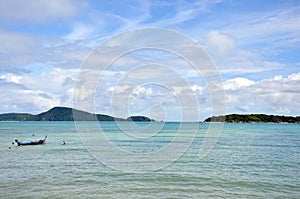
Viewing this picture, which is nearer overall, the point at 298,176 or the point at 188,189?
the point at 188,189

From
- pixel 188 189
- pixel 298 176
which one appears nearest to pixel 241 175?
pixel 298 176

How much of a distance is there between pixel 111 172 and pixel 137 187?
22.0 ft

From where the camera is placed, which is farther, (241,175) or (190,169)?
(190,169)

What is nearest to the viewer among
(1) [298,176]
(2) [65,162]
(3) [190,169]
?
(1) [298,176]

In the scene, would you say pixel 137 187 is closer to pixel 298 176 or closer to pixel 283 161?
pixel 298 176

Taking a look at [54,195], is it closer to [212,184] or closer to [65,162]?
[212,184]

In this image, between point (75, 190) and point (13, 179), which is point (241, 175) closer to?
point (75, 190)

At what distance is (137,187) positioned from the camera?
84.6 feet

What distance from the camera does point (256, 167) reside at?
35438 millimetres

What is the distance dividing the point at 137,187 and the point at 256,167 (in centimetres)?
1545

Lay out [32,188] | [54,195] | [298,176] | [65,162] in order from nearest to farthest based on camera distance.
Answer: [54,195], [32,188], [298,176], [65,162]

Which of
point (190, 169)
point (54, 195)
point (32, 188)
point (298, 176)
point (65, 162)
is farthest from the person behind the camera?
point (65, 162)

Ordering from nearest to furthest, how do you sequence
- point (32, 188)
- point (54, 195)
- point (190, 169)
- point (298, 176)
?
point (54, 195), point (32, 188), point (298, 176), point (190, 169)

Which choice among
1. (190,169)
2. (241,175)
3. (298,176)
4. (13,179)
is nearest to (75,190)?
(13,179)
